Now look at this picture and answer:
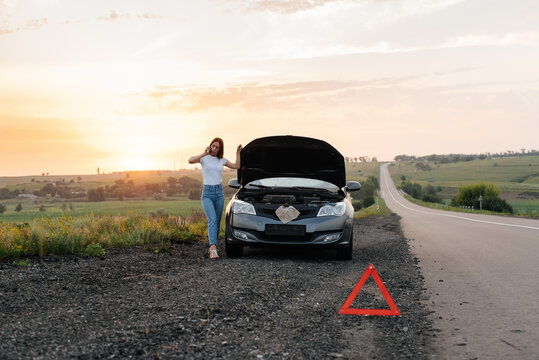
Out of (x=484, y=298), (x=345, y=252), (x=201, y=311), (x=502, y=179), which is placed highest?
(x=201, y=311)

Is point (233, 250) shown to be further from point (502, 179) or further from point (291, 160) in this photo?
point (502, 179)

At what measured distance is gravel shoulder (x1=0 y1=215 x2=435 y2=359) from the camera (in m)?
4.25

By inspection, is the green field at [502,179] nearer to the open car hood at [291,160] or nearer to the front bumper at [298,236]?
the open car hood at [291,160]

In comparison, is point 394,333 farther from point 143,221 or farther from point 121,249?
point 143,221

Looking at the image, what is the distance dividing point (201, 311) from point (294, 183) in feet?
17.0

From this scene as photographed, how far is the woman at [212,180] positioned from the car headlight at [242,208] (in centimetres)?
52

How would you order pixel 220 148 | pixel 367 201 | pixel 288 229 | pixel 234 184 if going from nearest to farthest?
pixel 288 229 < pixel 220 148 < pixel 234 184 < pixel 367 201

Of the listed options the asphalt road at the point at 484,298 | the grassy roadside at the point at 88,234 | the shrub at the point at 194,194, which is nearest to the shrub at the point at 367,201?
the shrub at the point at 194,194

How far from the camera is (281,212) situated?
A: 8.84 metres

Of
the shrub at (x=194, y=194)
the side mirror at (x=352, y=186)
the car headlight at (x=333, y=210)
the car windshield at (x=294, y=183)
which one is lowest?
the shrub at (x=194, y=194)

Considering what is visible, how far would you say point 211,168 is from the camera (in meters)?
9.32

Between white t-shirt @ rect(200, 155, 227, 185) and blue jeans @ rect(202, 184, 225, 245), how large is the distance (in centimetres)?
13

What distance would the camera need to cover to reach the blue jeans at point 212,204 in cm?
942

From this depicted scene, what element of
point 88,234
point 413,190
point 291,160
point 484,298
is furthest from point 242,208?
point 413,190
